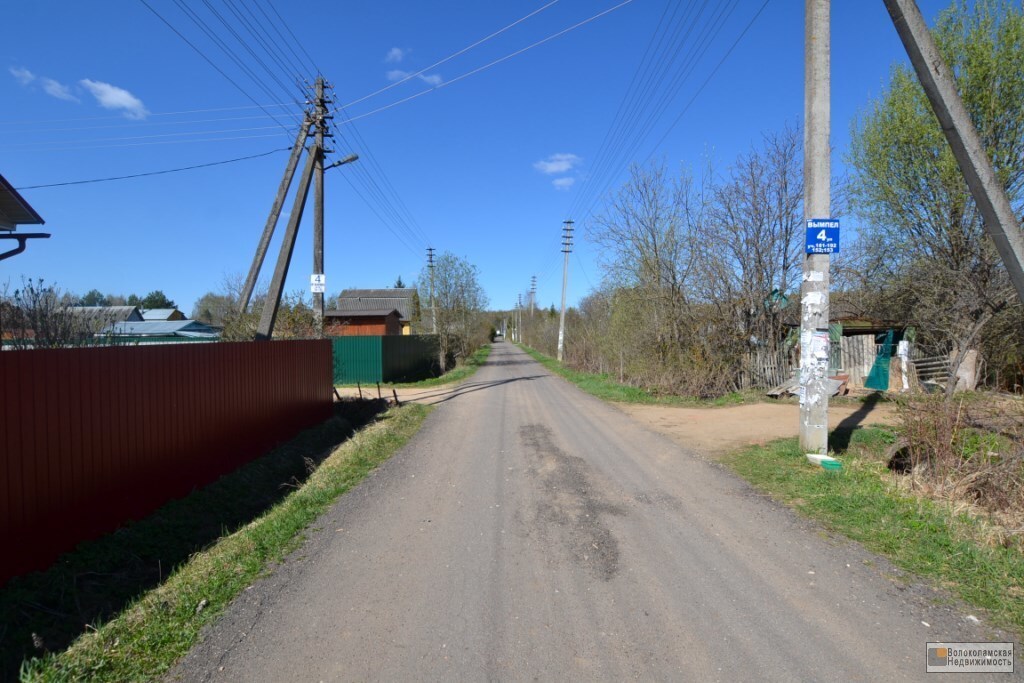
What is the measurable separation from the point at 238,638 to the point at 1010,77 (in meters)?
16.5

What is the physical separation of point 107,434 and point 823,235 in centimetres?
834

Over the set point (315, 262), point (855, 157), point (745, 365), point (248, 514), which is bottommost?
point (248, 514)

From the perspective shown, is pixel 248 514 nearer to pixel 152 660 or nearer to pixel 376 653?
pixel 152 660

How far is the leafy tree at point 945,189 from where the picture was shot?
11.9 m

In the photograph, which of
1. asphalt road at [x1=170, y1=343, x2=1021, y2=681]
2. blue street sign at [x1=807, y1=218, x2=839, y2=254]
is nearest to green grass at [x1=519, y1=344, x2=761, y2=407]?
blue street sign at [x1=807, y1=218, x2=839, y2=254]

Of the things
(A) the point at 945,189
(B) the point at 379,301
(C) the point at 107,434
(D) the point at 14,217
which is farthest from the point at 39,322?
(B) the point at 379,301

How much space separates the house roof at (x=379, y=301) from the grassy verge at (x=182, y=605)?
4534 cm

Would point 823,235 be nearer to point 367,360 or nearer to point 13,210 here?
point 13,210

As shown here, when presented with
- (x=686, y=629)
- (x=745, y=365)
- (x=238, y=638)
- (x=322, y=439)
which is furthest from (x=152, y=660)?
(x=745, y=365)

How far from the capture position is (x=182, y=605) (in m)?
3.80

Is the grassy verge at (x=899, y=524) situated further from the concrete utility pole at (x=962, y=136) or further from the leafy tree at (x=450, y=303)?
the leafy tree at (x=450, y=303)

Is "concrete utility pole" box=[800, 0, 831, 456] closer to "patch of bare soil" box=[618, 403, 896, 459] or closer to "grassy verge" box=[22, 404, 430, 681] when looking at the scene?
"patch of bare soil" box=[618, 403, 896, 459]

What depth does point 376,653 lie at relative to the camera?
124 inches

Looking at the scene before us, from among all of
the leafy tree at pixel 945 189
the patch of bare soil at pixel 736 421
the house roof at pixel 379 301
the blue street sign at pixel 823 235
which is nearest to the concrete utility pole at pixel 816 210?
the blue street sign at pixel 823 235
